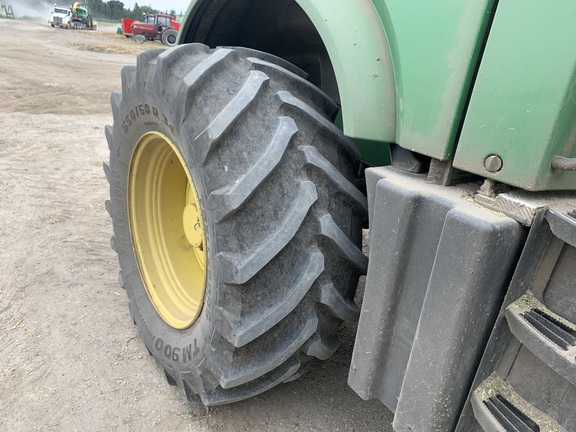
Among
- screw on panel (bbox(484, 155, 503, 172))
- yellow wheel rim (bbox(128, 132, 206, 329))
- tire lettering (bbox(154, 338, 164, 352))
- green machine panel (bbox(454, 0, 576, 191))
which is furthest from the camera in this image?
yellow wheel rim (bbox(128, 132, 206, 329))

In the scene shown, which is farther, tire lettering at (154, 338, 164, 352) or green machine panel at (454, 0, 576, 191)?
tire lettering at (154, 338, 164, 352)

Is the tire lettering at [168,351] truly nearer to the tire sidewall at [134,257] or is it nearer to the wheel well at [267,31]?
the tire sidewall at [134,257]

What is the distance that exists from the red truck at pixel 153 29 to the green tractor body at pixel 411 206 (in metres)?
25.7

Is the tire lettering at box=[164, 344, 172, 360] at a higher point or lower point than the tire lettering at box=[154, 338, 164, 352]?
higher

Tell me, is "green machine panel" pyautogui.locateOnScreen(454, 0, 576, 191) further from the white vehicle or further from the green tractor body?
the white vehicle

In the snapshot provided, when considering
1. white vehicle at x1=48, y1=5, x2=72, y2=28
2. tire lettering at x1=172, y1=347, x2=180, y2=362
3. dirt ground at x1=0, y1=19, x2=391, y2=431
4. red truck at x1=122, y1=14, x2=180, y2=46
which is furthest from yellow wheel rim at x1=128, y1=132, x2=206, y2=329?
white vehicle at x1=48, y1=5, x2=72, y2=28

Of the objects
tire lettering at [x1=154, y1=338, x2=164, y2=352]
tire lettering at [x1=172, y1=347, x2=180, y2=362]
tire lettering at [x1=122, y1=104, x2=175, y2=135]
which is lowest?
tire lettering at [x1=154, y1=338, x2=164, y2=352]

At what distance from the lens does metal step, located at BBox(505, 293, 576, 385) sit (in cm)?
84

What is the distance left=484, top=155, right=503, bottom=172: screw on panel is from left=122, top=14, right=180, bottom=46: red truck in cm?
2621

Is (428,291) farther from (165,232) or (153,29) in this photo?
(153,29)

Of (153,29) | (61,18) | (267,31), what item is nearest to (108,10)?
(61,18)

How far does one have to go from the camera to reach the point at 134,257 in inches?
83.9

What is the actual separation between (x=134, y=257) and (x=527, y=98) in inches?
69.1

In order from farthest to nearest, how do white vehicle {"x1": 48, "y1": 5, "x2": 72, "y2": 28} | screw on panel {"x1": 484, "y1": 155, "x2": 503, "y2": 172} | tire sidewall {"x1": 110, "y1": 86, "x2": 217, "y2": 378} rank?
white vehicle {"x1": 48, "y1": 5, "x2": 72, "y2": 28} → tire sidewall {"x1": 110, "y1": 86, "x2": 217, "y2": 378} → screw on panel {"x1": 484, "y1": 155, "x2": 503, "y2": 172}
